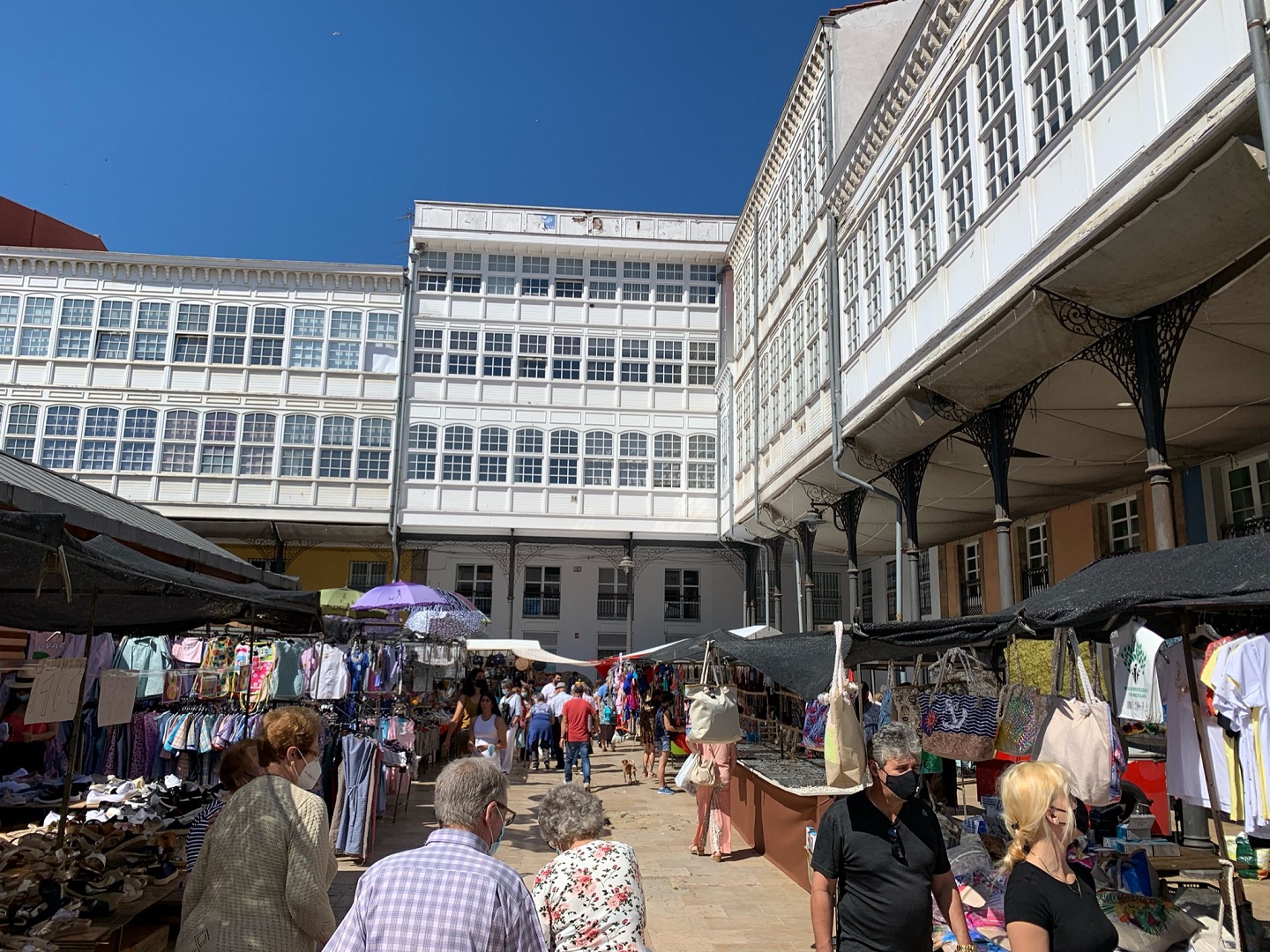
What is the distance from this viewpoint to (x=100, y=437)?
26344 millimetres

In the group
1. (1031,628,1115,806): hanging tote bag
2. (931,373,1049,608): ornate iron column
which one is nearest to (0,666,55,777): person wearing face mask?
(1031,628,1115,806): hanging tote bag

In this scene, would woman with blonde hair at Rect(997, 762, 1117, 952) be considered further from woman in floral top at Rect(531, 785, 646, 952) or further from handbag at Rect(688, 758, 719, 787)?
handbag at Rect(688, 758, 719, 787)

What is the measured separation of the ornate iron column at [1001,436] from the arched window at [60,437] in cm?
2427

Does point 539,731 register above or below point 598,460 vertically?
below

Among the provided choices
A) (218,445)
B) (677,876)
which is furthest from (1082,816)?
(218,445)

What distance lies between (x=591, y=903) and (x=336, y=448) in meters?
25.2

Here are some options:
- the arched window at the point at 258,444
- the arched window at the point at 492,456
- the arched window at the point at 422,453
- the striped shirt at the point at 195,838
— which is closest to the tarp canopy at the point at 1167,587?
the striped shirt at the point at 195,838

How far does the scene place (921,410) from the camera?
41.8ft

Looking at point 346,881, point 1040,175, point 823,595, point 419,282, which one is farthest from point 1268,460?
point 419,282

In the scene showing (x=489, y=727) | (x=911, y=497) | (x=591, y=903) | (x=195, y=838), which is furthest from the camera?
(x=911, y=497)

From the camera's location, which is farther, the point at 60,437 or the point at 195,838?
the point at 60,437

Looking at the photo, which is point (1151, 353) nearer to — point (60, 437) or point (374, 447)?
point (374, 447)

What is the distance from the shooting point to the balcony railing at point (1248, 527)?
1232 cm

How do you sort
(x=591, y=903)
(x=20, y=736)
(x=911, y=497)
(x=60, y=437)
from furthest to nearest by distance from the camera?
1. (x=60, y=437)
2. (x=911, y=497)
3. (x=20, y=736)
4. (x=591, y=903)
